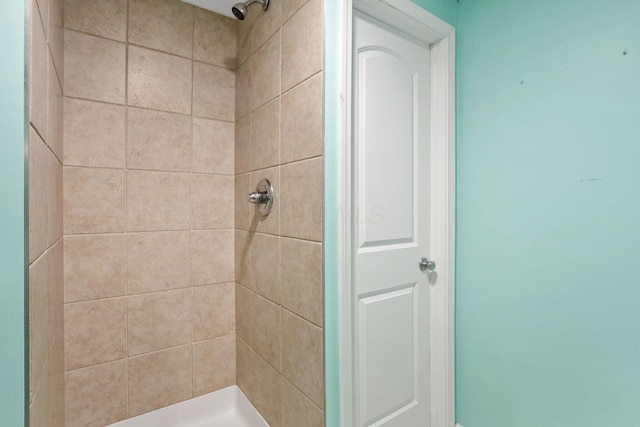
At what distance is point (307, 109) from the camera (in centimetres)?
98

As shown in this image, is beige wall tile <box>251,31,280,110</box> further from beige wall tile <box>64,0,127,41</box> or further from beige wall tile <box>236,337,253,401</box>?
beige wall tile <box>236,337,253,401</box>

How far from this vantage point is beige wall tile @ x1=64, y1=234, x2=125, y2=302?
3.79ft

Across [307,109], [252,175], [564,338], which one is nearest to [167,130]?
[252,175]

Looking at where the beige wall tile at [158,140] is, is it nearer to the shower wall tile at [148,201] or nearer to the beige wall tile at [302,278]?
the shower wall tile at [148,201]

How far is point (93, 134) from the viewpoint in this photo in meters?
1.20

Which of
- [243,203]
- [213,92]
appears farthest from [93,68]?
[243,203]

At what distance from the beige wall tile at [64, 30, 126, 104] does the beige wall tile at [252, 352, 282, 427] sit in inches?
52.8

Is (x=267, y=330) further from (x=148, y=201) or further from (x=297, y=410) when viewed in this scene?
(x=148, y=201)

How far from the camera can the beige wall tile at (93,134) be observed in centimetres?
115

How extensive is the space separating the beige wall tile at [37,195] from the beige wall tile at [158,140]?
1.87 ft

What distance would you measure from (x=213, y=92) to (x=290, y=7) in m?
0.63

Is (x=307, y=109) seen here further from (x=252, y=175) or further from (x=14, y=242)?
(x=14, y=242)

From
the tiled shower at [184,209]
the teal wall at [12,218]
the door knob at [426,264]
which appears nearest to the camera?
the teal wall at [12,218]

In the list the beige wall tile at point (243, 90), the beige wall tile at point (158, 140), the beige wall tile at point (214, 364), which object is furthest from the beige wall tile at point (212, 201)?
the beige wall tile at point (214, 364)
